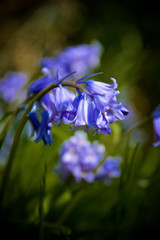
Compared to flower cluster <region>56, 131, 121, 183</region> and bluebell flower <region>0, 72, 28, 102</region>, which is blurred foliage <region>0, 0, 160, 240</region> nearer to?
flower cluster <region>56, 131, 121, 183</region>

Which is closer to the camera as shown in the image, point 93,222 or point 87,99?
point 87,99

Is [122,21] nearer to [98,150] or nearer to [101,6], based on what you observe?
[101,6]

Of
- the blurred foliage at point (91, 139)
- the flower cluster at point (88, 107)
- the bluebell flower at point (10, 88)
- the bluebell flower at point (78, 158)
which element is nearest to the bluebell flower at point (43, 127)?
the flower cluster at point (88, 107)

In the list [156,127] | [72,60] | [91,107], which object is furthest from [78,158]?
[72,60]

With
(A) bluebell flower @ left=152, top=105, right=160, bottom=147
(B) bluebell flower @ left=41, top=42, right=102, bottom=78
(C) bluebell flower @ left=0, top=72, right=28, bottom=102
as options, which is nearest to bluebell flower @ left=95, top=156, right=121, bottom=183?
A: (A) bluebell flower @ left=152, top=105, right=160, bottom=147

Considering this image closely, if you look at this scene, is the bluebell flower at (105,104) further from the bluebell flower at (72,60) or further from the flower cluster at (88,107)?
the bluebell flower at (72,60)

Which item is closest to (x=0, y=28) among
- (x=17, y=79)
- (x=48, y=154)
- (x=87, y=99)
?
(x=17, y=79)
